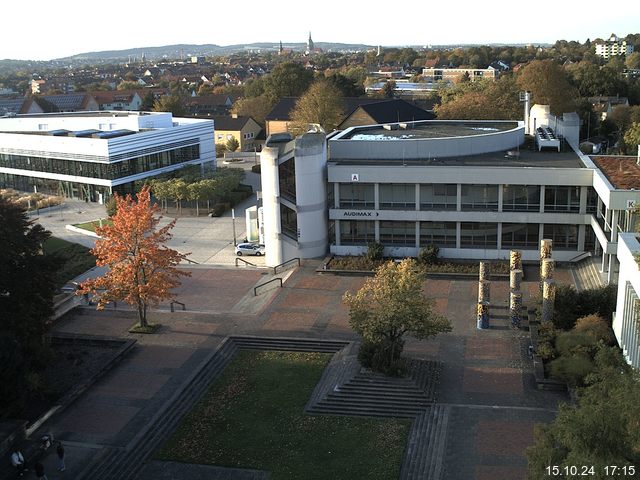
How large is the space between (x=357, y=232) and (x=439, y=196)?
18.4 feet

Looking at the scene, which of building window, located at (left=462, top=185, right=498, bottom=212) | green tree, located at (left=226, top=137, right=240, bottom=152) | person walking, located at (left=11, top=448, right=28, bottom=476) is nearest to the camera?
person walking, located at (left=11, top=448, right=28, bottom=476)

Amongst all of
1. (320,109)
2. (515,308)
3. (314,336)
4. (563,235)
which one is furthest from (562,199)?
(320,109)

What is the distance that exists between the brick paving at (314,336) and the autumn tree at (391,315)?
2.31 meters

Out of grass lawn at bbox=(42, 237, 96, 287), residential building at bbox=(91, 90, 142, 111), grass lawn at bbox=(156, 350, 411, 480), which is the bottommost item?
grass lawn at bbox=(156, 350, 411, 480)

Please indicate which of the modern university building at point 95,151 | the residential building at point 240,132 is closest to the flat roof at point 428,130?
the modern university building at point 95,151

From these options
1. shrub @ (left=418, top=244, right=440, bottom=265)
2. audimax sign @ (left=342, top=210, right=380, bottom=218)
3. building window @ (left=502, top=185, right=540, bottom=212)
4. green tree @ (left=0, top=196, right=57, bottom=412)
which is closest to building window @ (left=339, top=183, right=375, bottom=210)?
audimax sign @ (left=342, top=210, right=380, bottom=218)

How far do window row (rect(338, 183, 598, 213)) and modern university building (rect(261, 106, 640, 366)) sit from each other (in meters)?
0.06

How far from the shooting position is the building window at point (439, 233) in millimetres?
43438

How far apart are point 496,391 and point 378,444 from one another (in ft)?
18.6

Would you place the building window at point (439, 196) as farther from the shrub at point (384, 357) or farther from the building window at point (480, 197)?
the shrub at point (384, 357)

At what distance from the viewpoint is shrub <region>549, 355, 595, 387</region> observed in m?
26.1

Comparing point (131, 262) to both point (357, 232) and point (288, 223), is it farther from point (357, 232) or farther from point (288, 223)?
point (357, 232)

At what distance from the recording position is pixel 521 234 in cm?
4250

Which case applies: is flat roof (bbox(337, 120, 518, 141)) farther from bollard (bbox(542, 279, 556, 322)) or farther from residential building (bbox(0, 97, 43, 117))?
residential building (bbox(0, 97, 43, 117))
